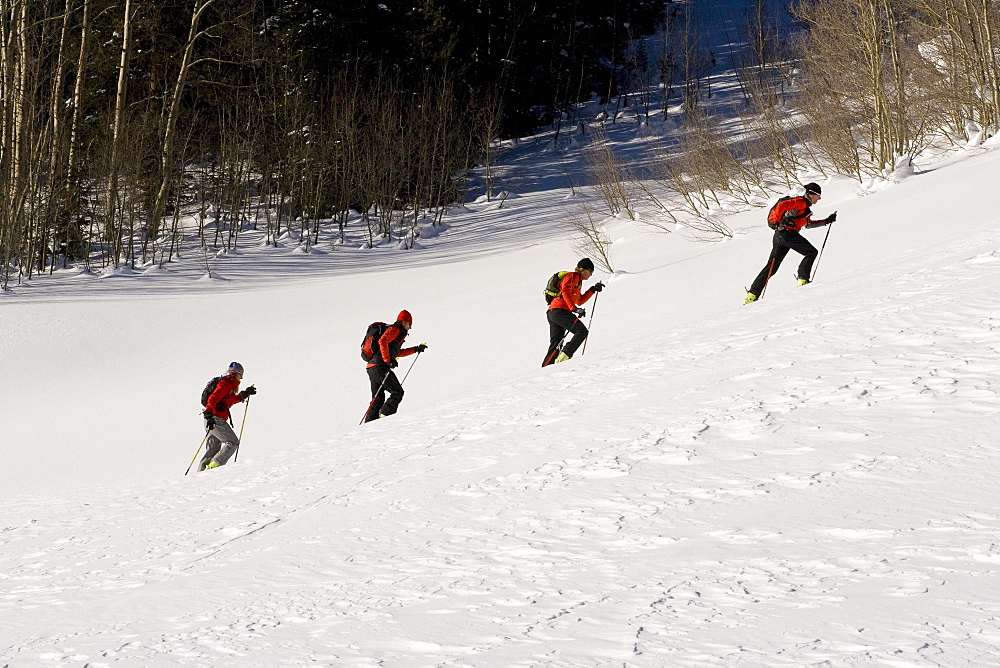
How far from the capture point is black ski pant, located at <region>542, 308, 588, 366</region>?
11195 mm

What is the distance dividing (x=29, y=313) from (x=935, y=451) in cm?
1899

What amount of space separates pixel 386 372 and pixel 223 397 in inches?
72.8

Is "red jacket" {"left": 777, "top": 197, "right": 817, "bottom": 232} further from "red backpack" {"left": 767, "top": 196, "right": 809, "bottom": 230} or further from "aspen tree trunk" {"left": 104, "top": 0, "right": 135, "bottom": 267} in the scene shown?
"aspen tree trunk" {"left": 104, "top": 0, "right": 135, "bottom": 267}

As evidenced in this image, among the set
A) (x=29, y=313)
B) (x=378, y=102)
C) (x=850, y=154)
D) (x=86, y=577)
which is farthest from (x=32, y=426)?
(x=378, y=102)

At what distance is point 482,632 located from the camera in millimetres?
3424

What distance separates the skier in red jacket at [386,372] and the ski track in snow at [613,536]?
9.17ft

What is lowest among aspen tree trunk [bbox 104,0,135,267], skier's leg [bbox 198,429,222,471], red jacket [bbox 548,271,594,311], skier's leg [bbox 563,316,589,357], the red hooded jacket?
skier's leg [bbox 198,429,222,471]

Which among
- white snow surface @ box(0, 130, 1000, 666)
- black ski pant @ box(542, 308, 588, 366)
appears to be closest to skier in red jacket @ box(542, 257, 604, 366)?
black ski pant @ box(542, 308, 588, 366)


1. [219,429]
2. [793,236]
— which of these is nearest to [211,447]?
[219,429]

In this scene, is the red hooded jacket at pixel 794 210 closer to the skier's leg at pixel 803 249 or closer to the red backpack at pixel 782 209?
the red backpack at pixel 782 209

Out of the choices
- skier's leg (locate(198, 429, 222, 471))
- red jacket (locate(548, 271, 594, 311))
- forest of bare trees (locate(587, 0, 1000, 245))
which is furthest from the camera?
forest of bare trees (locate(587, 0, 1000, 245))

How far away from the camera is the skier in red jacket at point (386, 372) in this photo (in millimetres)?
10508

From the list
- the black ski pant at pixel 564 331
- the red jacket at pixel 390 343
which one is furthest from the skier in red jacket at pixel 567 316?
the red jacket at pixel 390 343

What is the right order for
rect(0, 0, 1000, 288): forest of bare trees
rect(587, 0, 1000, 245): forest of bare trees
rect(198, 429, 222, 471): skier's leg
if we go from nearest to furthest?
rect(198, 429, 222, 471): skier's leg, rect(587, 0, 1000, 245): forest of bare trees, rect(0, 0, 1000, 288): forest of bare trees
